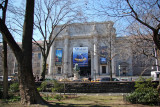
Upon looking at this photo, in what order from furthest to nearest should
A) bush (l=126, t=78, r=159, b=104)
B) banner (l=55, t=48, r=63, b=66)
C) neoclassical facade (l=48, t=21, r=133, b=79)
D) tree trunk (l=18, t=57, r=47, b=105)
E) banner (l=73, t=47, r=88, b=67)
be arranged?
neoclassical facade (l=48, t=21, r=133, b=79)
banner (l=55, t=48, r=63, b=66)
banner (l=73, t=47, r=88, b=67)
bush (l=126, t=78, r=159, b=104)
tree trunk (l=18, t=57, r=47, b=105)

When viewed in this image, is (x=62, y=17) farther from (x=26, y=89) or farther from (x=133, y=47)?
(x=26, y=89)

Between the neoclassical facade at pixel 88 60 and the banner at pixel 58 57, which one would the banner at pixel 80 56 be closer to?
the neoclassical facade at pixel 88 60

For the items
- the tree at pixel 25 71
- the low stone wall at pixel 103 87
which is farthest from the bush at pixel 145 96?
the low stone wall at pixel 103 87

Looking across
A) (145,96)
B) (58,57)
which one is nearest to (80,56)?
(58,57)

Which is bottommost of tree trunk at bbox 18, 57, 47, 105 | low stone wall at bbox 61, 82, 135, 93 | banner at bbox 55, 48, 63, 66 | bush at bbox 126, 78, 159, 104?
low stone wall at bbox 61, 82, 135, 93

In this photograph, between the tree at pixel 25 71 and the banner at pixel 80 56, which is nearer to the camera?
the tree at pixel 25 71

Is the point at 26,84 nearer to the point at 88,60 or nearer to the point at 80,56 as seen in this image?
the point at 80,56

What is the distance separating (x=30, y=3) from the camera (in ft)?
25.6

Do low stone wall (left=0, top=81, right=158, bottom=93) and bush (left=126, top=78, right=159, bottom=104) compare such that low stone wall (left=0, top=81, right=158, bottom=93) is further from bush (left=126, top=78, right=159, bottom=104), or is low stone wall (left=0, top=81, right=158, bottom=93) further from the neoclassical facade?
the neoclassical facade

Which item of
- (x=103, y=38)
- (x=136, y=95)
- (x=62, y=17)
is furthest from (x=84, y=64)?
(x=136, y=95)

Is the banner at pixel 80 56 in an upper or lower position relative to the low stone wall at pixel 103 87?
upper

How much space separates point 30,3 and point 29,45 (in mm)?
2307

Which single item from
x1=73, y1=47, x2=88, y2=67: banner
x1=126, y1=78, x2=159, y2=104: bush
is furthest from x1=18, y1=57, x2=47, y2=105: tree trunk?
x1=73, y1=47, x2=88, y2=67: banner

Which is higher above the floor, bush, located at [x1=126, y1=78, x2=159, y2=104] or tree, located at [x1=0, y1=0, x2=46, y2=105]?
tree, located at [x1=0, y1=0, x2=46, y2=105]
